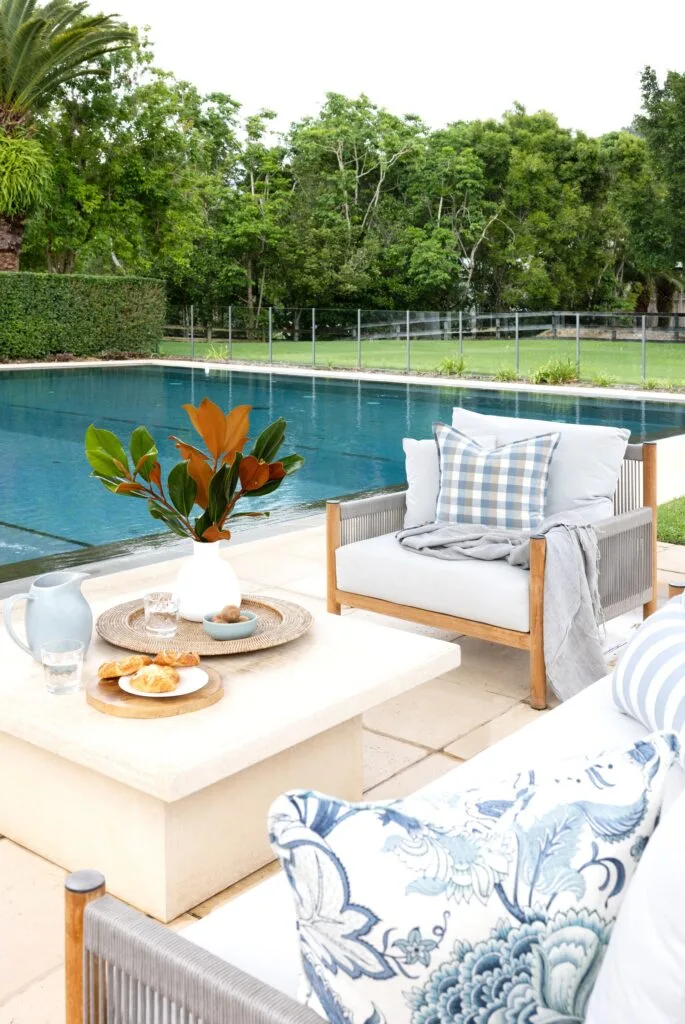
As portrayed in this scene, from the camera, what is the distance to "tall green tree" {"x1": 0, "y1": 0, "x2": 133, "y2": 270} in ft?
66.0

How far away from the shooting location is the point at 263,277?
29.2 meters

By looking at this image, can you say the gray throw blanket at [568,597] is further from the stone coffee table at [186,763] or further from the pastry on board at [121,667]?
the pastry on board at [121,667]

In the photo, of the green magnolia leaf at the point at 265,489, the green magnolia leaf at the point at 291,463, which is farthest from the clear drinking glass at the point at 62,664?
the green magnolia leaf at the point at 291,463

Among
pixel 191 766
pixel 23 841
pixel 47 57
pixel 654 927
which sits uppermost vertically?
pixel 47 57

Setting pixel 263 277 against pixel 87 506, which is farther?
→ pixel 263 277

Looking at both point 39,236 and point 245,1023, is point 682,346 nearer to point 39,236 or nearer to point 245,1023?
point 39,236

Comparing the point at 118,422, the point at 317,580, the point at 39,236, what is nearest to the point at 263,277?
the point at 39,236

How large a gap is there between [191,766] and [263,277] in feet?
92.5

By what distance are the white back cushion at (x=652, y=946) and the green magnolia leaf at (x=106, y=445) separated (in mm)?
1959

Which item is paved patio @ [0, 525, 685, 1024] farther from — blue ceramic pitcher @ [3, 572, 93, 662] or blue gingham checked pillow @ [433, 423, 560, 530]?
blue gingham checked pillow @ [433, 423, 560, 530]

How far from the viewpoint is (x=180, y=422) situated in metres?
11.7

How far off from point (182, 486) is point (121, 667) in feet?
1.66

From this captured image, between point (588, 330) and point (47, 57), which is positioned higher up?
point (47, 57)

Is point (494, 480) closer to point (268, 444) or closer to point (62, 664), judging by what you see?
point (268, 444)
